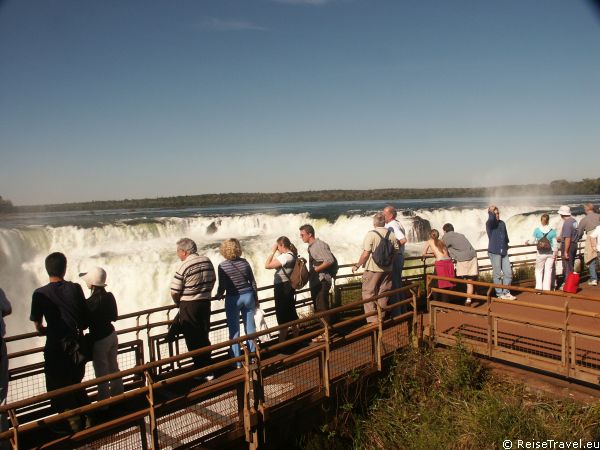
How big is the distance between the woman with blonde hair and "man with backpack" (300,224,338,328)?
43 centimetres

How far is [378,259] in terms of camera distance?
700cm

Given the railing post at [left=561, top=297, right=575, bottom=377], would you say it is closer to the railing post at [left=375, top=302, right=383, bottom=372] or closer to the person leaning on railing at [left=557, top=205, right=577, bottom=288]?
the railing post at [left=375, top=302, right=383, bottom=372]

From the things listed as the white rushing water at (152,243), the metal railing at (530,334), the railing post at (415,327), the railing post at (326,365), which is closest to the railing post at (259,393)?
the railing post at (326,365)

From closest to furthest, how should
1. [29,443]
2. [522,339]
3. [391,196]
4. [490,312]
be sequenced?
[29,443], [490,312], [522,339], [391,196]

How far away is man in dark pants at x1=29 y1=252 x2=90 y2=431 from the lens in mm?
4340

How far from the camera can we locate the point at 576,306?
8.90m

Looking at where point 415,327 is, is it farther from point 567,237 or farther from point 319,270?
point 567,237

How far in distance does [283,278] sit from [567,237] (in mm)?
6411

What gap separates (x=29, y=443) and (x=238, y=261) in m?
2.96

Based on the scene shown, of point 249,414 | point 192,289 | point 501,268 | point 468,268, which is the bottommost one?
point 249,414

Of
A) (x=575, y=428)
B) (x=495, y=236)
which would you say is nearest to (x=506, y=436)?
(x=575, y=428)

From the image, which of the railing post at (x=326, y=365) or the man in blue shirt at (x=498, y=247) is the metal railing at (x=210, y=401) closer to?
the railing post at (x=326, y=365)

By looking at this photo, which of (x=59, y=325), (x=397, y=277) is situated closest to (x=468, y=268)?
(x=397, y=277)

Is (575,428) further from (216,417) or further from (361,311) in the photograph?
(361,311)
